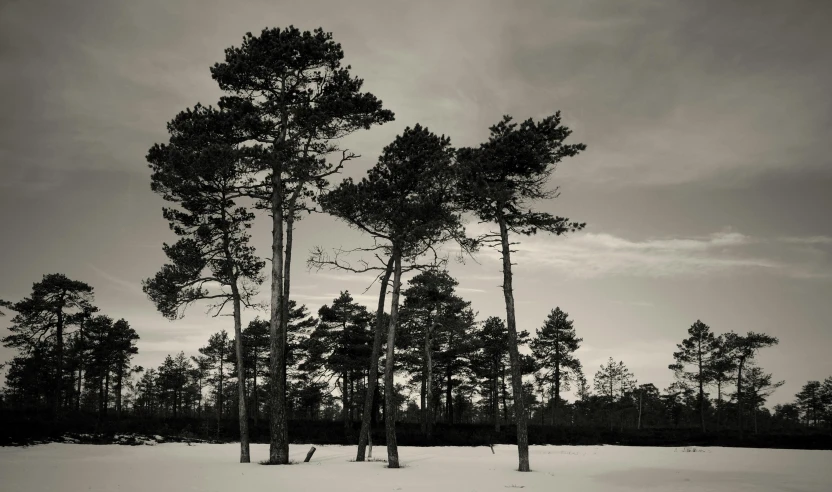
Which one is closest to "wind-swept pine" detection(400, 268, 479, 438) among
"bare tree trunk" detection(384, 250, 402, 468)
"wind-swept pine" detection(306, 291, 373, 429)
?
"wind-swept pine" detection(306, 291, 373, 429)

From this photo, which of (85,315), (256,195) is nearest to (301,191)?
(256,195)

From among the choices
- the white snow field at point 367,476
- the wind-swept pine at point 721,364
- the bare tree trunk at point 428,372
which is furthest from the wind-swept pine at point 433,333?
the wind-swept pine at point 721,364

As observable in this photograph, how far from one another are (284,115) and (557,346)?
3828 cm

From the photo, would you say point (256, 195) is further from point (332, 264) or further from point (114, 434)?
point (114, 434)

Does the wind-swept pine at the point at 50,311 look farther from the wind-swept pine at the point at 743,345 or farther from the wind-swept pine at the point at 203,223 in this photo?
the wind-swept pine at the point at 743,345

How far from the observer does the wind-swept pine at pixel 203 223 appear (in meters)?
16.0

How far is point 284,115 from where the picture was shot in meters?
16.4

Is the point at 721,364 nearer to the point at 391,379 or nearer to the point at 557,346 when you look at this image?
the point at 557,346

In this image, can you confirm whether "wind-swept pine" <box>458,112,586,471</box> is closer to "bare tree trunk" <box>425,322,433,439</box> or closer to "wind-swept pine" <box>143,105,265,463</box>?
"wind-swept pine" <box>143,105,265,463</box>

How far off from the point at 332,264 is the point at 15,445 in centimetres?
1787

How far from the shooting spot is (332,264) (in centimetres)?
1841

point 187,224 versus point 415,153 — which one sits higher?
point 415,153

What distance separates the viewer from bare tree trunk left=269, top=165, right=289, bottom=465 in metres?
16.2

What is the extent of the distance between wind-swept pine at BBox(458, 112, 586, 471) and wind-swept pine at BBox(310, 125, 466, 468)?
3.32ft
